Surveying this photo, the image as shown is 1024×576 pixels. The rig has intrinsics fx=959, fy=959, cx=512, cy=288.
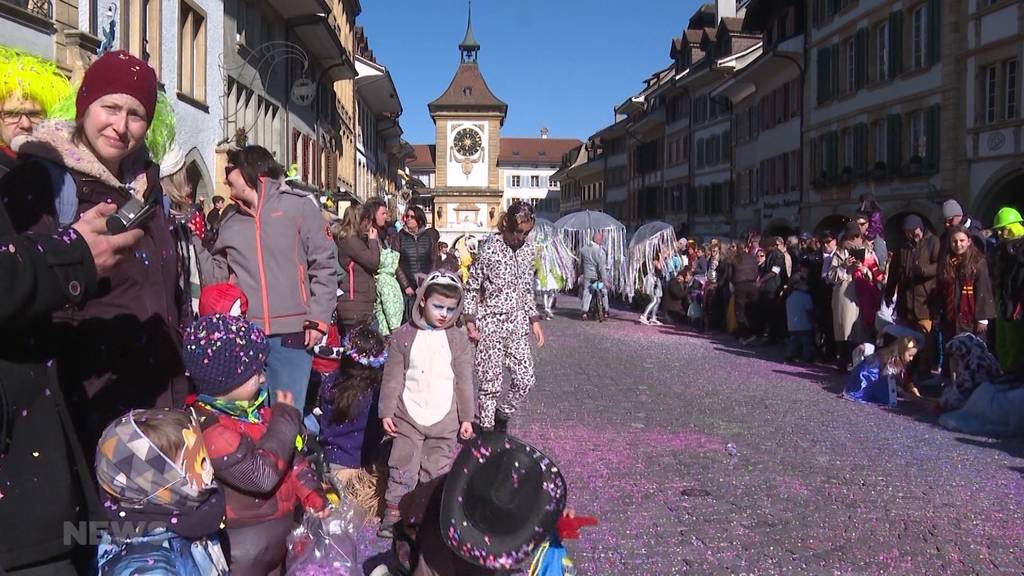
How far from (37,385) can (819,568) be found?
3838mm

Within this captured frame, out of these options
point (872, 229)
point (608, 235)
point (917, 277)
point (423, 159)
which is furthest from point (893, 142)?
point (423, 159)

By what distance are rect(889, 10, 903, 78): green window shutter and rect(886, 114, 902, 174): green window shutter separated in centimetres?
135

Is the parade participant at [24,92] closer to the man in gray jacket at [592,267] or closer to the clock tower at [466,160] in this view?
Result: the man in gray jacket at [592,267]

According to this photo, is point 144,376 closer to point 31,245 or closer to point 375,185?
point 31,245

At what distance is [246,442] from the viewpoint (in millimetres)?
3025

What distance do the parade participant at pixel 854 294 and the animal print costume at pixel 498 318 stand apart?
6253mm

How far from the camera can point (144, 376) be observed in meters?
3.08

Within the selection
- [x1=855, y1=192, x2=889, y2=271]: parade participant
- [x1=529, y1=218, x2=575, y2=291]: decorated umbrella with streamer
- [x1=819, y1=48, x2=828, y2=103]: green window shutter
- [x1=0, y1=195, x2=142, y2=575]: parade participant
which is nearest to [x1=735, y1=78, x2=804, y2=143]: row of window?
[x1=819, y1=48, x2=828, y2=103]: green window shutter

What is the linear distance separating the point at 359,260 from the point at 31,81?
5828mm

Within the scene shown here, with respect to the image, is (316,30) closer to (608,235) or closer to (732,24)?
(608,235)

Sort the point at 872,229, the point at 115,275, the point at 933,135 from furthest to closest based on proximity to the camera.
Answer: the point at 933,135
the point at 872,229
the point at 115,275

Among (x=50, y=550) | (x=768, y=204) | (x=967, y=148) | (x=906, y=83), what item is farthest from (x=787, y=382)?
(x=768, y=204)

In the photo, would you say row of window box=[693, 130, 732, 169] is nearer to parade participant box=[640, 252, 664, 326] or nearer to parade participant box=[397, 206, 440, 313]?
parade participant box=[640, 252, 664, 326]

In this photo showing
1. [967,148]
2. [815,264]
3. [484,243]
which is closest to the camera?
[484,243]
